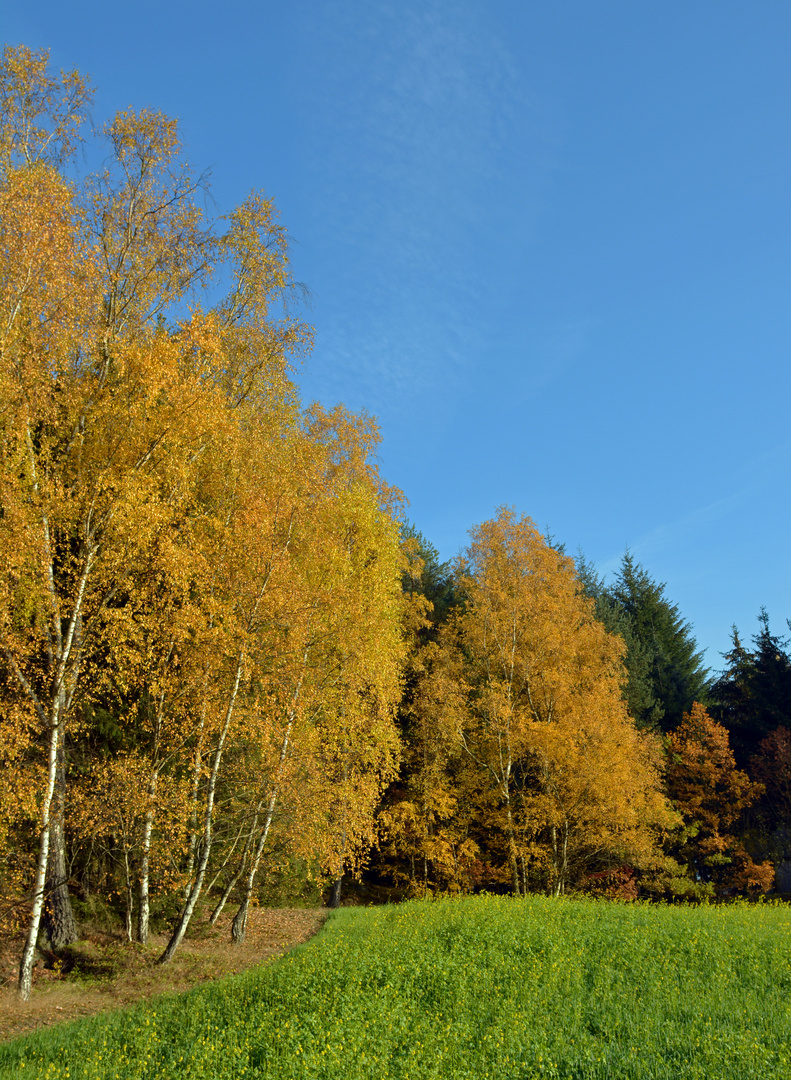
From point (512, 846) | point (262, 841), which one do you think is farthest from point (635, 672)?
point (262, 841)

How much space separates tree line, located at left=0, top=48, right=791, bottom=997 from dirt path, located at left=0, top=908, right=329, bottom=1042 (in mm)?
598

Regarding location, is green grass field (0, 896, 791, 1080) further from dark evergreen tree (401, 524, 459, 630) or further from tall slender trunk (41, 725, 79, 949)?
dark evergreen tree (401, 524, 459, 630)

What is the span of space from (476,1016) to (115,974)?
785 cm

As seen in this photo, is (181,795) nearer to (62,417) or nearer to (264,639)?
(264,639)

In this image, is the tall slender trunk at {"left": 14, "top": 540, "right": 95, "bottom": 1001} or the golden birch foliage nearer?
the tall slender trunk at {"left": 14, "top": 540, "right": 95, "bottom": 1001}

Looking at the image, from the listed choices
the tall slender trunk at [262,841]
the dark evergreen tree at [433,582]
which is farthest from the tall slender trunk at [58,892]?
the dark evergreen tree at [433,582]

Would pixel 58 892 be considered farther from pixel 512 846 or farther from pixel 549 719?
pixel 549 719

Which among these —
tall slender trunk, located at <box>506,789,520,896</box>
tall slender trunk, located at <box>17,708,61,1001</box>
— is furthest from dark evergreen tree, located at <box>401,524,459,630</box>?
tall slender trunk, located at <box>17,708,61,1001</box>

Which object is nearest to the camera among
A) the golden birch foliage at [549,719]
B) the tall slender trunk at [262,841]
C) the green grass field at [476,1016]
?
the green grass field at [476,1016]

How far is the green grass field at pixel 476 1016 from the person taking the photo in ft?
20.8

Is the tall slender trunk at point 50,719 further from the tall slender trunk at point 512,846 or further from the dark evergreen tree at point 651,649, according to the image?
the dark evergreen tree at point 651,649

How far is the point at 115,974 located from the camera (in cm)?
1192

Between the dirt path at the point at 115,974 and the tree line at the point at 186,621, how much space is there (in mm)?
598

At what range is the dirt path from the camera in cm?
996
